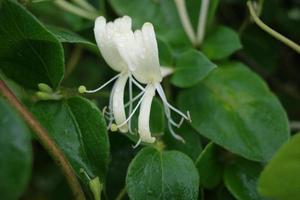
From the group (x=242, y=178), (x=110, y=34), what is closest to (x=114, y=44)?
(x=110, y=34)

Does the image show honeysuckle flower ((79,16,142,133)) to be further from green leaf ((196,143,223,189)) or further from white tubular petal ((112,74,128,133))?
green leaf ((196,143,223,189))

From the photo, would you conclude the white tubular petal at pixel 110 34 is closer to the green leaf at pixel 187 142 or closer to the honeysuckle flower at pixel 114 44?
the honeysuckle flower at pixel 114 44

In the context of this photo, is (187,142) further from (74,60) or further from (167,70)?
(74,60)

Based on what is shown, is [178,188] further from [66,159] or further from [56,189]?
[56,189]

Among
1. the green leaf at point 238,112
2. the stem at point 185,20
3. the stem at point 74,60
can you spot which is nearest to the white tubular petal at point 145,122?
the green leaf at point 238,112

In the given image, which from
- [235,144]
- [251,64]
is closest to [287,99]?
[251,64]

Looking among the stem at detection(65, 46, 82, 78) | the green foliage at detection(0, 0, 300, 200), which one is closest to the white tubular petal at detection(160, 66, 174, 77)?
the green foliage at detection(0, 0, 300, 200)
